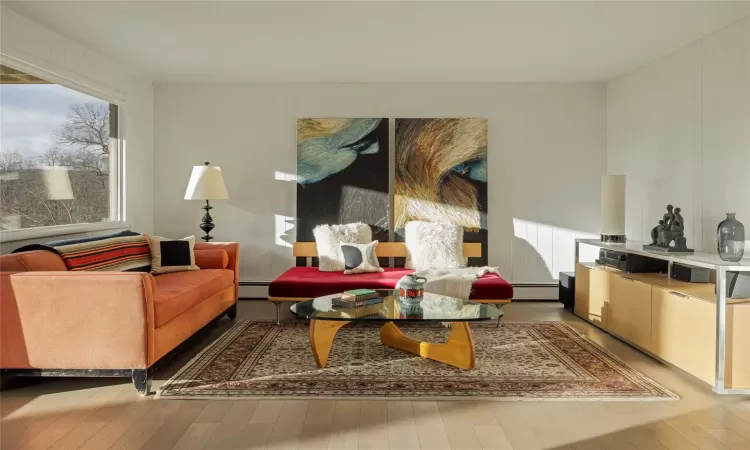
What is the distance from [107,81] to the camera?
539 centimetres

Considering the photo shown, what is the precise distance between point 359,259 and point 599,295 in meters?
2.31

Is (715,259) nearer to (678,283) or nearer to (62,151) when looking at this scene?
(678,283)

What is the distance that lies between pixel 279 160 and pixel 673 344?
177 inches

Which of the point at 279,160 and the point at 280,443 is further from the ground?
the point at 279,160

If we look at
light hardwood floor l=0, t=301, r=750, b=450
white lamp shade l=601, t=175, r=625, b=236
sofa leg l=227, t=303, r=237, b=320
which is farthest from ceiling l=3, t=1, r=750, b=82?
light hardwood floor l=0, t=301, r=750, b=450

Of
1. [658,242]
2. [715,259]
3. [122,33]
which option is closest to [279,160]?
[122,33]

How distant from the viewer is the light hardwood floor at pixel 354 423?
8.48 feet

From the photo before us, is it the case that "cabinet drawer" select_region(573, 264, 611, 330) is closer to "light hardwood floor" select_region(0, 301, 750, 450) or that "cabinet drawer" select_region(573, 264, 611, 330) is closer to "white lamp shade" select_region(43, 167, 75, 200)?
"light hardwood floor" select_region(0, 301, 750, 450)

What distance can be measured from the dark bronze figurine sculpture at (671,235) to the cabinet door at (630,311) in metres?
0.35

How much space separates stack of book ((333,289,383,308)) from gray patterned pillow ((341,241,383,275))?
1445 mm

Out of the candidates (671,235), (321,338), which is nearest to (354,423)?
(321,338)

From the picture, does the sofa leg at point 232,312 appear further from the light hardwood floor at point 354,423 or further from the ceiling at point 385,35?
the ceiling at point 385,35

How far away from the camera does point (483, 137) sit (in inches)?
250

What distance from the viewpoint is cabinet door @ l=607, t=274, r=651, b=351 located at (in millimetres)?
4113
